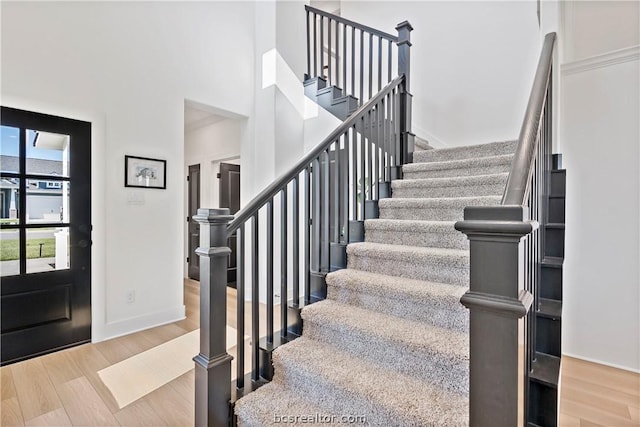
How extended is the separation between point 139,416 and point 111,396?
0.32 meters

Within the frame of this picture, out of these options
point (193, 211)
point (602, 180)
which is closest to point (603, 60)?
point (602, 180)

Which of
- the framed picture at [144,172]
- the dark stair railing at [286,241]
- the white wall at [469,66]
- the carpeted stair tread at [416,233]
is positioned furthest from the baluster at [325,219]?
the white wall at [469,66]

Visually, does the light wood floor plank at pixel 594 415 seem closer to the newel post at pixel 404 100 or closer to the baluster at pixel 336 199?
the baluster at pixel 336 199

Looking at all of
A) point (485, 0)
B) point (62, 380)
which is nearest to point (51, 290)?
point (62, 380)

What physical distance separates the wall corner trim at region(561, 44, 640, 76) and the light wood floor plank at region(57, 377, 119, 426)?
394 cm

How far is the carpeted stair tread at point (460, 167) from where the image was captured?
2.41 meters

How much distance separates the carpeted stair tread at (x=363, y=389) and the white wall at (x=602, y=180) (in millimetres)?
2007

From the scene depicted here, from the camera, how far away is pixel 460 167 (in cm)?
262

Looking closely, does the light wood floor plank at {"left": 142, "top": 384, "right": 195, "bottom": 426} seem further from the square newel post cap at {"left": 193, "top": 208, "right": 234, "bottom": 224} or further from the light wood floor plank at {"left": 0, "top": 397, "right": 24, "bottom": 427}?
the square newel post cap at {"left": 193, "top": 208, "right": 234, "bottom": 224}

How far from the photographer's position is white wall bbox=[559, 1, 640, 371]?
95.0 inches

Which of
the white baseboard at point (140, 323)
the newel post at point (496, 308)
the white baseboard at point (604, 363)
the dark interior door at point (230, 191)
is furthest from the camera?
the dark interior door at point (230, 191)

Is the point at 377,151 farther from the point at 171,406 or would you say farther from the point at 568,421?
the point at 171,406

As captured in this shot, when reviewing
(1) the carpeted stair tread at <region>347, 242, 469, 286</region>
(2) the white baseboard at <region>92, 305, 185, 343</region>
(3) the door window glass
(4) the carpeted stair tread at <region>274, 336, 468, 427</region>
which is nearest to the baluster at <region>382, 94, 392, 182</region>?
(1) the carpeted stair tread at <region>347, 242, 469, 286</region>

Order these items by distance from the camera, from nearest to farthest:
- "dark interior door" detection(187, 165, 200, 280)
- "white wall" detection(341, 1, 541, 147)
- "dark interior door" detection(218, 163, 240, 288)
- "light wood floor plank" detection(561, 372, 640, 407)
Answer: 1. "light wood floor plank" detection(561, 372, 640, 407)
2. "white wall" detection(341, 1, 541, 147)
3. "dark interior door" detection(218, 163, 240, 288)
4. "dark interior door" detection(187, 165, 200, 280)
